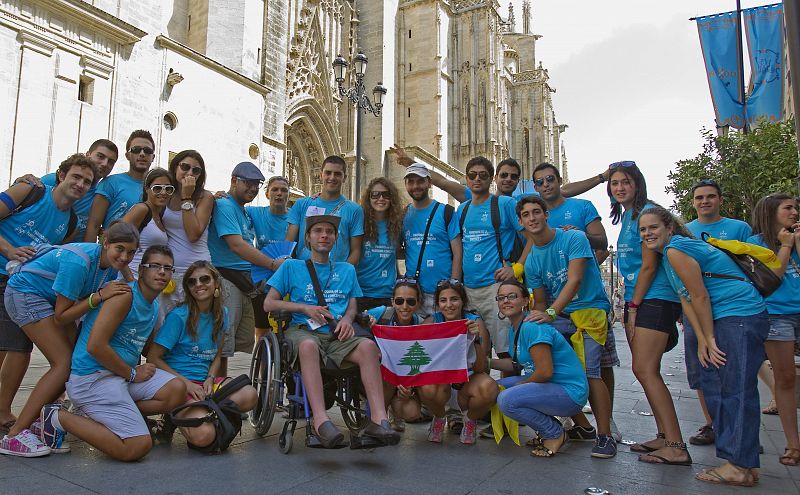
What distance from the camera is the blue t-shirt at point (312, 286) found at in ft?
13.2

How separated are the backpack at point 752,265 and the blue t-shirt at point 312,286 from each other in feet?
8.07

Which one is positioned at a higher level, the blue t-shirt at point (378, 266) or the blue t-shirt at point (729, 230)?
the blue t-shirt at point (729, 230)

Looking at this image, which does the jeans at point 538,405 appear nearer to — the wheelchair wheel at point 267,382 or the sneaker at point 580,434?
the sneaker at point 580,434

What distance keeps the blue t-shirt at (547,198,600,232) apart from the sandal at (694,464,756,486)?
7.46ft

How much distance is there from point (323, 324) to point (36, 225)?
222 centimetres

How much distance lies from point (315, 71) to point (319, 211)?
17167 millimetres

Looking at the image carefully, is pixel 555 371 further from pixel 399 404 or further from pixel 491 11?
pixel 491 11

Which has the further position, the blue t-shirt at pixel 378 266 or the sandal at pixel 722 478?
the blue t-shirt at pixel 378 266

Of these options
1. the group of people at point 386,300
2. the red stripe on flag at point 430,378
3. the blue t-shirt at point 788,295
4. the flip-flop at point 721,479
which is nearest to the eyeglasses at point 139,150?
the group of people at point 386,300

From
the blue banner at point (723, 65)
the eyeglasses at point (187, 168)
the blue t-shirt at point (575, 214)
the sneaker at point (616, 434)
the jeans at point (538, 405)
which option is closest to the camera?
the jeans at point (538, 405)

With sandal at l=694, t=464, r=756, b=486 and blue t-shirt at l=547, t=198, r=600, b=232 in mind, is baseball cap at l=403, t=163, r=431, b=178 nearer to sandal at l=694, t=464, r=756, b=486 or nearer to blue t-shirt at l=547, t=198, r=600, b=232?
blue t-shirt at l=547, t=198, r=600, b=232

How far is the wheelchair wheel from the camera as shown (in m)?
3.62

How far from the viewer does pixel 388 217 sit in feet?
16.2

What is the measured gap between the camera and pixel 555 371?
12.9 feet
